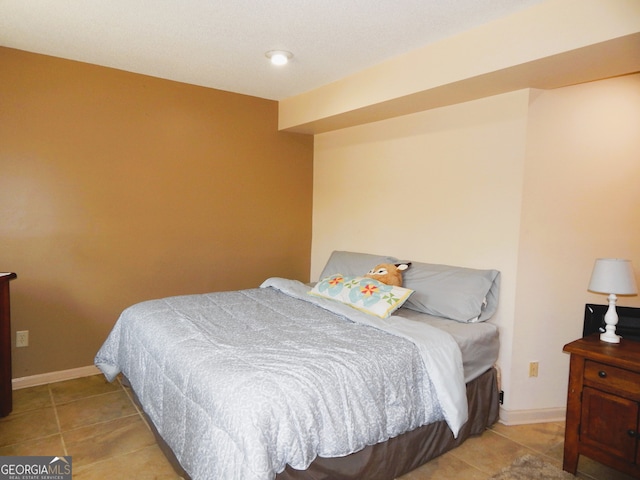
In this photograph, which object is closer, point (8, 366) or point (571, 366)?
point (571, 366)

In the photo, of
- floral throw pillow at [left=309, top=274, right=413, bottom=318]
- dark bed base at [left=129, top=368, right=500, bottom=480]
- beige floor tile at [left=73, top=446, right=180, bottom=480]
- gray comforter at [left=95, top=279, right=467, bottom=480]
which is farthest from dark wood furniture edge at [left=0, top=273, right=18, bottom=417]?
floral throw pillow at [left=309, top=274, right=413, bottom=318]

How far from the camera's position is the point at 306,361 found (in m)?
1.79

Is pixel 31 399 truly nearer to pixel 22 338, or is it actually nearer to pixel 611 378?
pixel 22 338

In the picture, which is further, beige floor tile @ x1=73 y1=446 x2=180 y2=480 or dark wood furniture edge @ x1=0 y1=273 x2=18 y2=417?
dark wood furniture edge @ x1=0 y1=273 x2=18 y2=417

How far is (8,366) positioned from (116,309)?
0.82 m

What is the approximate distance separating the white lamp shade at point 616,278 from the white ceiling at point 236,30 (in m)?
1.37

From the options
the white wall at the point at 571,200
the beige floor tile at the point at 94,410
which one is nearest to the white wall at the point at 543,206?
the white wall at the point at 571,200

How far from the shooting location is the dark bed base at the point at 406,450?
1750 millimetres

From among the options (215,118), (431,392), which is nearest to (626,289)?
(431,392)

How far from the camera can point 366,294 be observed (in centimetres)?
264

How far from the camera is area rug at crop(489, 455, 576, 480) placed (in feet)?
6.77

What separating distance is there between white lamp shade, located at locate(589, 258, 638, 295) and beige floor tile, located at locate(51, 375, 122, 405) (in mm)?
3198

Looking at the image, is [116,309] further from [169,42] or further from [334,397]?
[334,397]

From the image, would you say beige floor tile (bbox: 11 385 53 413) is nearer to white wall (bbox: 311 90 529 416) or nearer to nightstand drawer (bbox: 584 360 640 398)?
white wall (bbox: 311 90 529 416)
